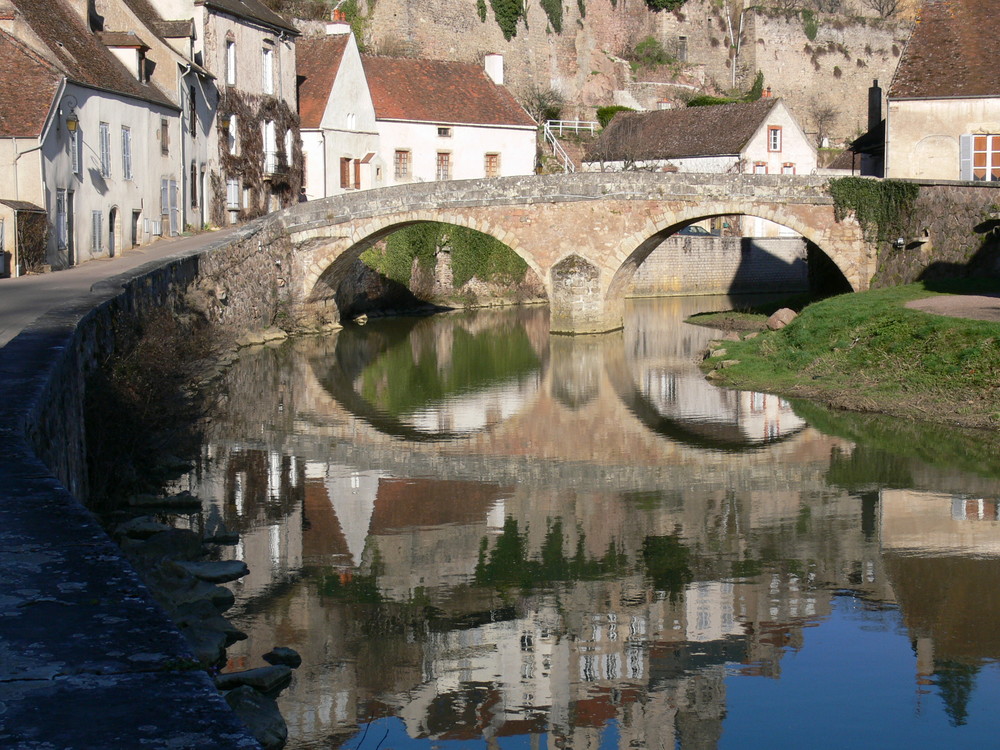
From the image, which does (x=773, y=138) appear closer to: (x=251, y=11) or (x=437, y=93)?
(x=437, y=93)

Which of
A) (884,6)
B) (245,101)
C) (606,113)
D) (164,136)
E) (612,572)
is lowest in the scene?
(612,572)

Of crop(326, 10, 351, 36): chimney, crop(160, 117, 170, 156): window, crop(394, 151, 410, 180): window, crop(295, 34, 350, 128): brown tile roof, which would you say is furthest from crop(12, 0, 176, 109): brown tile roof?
crop(394, 151, 410, 180): window

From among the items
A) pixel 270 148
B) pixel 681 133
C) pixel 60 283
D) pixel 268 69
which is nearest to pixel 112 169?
pixel 60 283

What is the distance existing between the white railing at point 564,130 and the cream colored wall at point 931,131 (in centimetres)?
1575

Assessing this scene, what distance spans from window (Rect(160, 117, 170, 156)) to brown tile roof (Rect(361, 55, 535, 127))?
9.82 metres

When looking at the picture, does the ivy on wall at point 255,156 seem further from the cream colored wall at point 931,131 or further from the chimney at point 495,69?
the cream colored wall at point 931,131

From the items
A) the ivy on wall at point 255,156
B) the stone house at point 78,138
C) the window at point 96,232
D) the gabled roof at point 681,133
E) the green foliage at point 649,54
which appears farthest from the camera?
the green foliage at point 649,54

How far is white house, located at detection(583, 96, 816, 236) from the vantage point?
39969mm

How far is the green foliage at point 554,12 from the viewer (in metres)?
47.0

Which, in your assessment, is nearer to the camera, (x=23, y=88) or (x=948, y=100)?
(x=23, y=88)

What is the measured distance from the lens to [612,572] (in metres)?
9.04

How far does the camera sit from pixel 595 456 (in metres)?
13.9

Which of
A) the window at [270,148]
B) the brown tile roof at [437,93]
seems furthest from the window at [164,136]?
the brown tile roof at [437,93]

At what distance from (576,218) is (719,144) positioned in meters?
17.4
